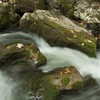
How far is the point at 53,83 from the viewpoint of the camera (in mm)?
7930

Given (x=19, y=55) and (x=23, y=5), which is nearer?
(x=19, y=55)

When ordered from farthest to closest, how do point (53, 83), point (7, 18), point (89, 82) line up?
point (7, 18) → point (89, 82) → point (53, 83)

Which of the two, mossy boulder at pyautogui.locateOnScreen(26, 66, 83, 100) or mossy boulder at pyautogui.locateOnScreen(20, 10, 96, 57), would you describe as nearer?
mossy boulder at pyautogui.locateOnScreen(26, 66, 83, 100)

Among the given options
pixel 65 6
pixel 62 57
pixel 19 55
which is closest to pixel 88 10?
pixel 65 6

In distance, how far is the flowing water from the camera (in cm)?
814

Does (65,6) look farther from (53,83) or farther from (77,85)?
(53,83)

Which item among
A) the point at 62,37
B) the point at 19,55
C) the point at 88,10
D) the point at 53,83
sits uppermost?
the point at 88,10

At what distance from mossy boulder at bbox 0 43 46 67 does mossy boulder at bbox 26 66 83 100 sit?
0.73 m

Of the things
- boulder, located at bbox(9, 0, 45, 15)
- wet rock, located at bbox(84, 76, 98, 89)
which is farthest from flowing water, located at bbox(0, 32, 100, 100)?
boulder, located at bbox(9, 0, 45, 15)

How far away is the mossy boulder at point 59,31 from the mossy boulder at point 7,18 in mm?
713

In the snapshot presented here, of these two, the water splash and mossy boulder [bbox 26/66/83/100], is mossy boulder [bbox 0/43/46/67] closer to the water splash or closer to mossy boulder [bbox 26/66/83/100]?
the water splash

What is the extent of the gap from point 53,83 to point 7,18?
A: 206 inches

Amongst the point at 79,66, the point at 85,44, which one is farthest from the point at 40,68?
the point at 85,44

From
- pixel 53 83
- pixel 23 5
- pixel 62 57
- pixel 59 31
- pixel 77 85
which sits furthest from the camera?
pixel 23 5
